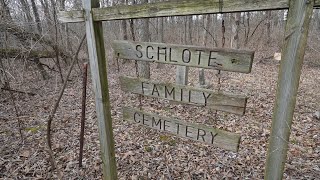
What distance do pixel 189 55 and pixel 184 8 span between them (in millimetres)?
425

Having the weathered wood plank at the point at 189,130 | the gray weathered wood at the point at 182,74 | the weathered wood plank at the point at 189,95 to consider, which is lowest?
the gray weathered wood at the point at 182,74

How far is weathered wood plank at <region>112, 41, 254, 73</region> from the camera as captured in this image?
1.83 metres

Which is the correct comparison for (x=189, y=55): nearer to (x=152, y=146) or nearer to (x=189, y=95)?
(x=189, y=95)

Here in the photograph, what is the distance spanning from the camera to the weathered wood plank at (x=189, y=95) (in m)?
1.98

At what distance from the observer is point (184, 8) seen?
187 cm

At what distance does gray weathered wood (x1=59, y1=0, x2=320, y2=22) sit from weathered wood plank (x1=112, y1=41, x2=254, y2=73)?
1.01 feet

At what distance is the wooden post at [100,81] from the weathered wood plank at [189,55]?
221 millimetres

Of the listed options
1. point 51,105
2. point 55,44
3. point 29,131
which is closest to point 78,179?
point 29,131

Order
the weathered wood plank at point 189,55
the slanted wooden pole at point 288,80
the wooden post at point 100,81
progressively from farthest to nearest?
1. the wooden post at point 100,81
2. the weathered wood plank at point 189,55
3. the slanted wooden pole at point 288,80

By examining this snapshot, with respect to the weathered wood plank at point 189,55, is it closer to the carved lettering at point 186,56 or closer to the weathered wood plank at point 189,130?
the carved lettering at point 186,56

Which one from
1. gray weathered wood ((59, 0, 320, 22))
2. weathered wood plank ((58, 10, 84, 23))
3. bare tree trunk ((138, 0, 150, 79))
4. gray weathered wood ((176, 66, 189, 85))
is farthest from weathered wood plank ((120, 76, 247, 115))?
bare tree trunk ((138, 0, 150, 79))

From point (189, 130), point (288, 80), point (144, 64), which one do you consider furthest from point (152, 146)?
point (144, 64)

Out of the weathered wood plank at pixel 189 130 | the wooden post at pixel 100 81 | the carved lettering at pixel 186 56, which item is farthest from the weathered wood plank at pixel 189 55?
the weathered wood plank at pixel 189 130

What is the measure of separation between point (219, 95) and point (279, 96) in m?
0.50
